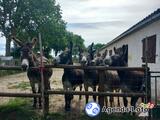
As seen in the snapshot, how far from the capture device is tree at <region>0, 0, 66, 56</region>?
47.5 metres

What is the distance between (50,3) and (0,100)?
1521 inches

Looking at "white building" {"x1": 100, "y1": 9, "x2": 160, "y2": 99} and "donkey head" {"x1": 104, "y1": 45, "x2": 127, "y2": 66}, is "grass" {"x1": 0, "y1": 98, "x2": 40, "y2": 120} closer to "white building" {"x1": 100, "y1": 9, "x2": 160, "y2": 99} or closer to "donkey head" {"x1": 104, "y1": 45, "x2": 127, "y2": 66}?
"donkey head" {"x1": 104, "y1": 45, "x2": 127, "y2": 66}

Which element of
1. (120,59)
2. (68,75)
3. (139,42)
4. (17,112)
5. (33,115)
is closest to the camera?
(33,115)

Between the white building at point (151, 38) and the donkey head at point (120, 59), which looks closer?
the donkey head at point (120, 59)

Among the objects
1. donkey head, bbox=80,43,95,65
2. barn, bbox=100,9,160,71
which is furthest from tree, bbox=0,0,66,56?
donkey head, bbox=80,43,95,65

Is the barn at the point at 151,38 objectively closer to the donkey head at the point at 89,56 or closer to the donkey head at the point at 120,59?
the donkey head at the point at 120,59

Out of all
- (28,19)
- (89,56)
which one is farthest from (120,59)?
(28,19)

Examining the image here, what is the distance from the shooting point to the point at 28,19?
47.9m

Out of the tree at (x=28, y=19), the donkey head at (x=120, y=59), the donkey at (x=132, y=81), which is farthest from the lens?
the tree at (x=28, y=19)

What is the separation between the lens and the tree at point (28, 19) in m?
47.5

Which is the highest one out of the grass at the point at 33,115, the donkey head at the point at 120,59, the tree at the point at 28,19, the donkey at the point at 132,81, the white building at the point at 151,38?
the tree at the point at 28,19

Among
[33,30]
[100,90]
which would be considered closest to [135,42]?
[100,90]

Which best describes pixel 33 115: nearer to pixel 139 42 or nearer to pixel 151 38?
pixel 151 38

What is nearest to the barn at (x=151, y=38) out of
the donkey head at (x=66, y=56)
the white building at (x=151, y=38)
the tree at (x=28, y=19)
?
the white building at (x=151, y=38)
